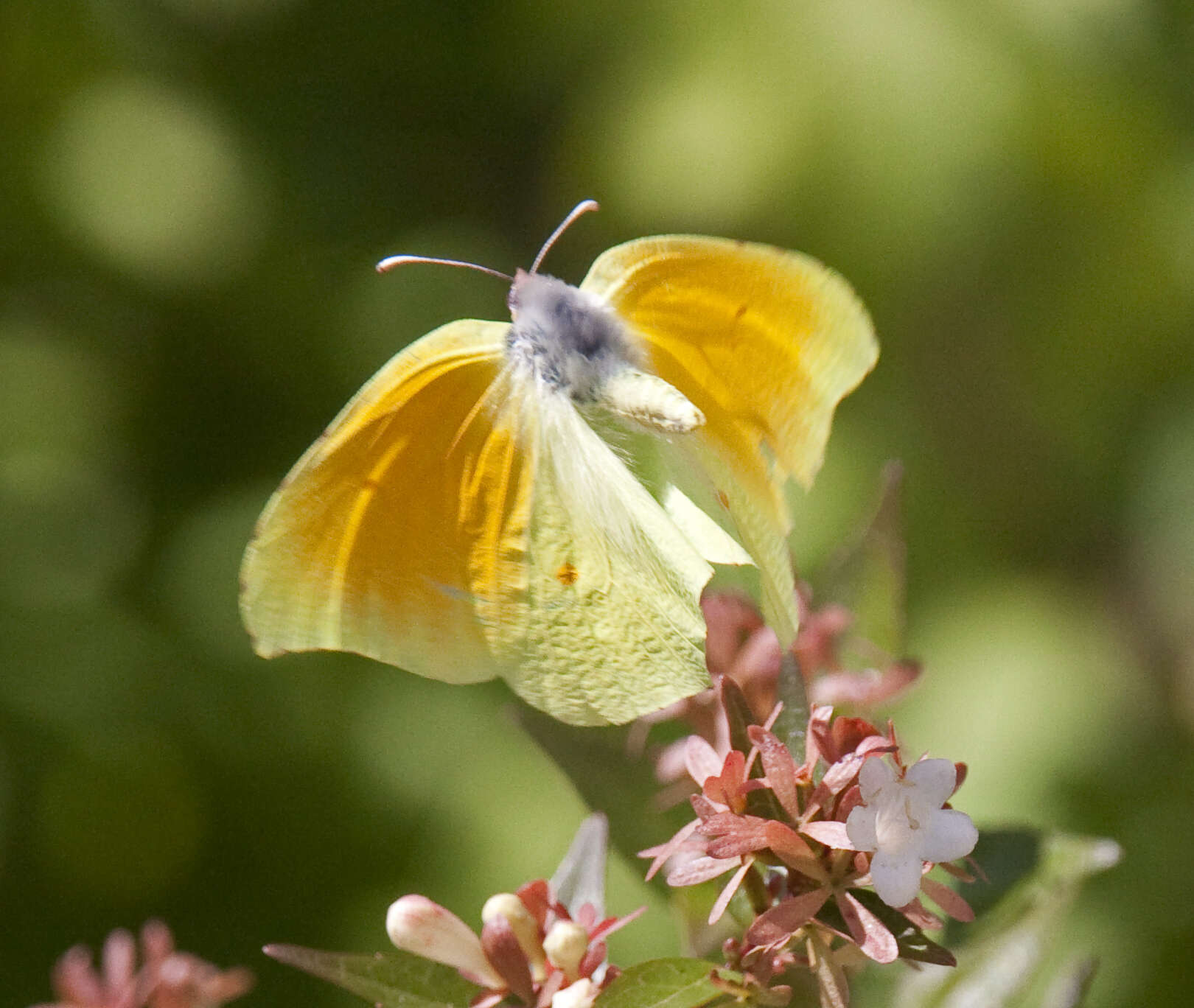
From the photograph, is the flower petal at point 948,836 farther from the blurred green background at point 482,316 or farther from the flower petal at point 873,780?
the blurred green background at point 482,316

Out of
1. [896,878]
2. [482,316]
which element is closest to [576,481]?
[896,878]

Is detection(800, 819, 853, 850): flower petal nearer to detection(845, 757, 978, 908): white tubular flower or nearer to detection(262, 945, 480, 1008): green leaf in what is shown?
detection(845, 757, 978, 908): white tubular flower

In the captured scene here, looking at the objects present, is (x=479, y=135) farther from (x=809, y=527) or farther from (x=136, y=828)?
(x=136, y=828)

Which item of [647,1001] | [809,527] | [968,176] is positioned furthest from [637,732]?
[968,176]

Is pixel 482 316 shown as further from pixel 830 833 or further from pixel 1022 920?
pixel 830 833

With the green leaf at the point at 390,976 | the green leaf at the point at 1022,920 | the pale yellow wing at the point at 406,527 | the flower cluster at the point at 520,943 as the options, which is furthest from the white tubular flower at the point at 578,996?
the green leaf at the point at 1022,920

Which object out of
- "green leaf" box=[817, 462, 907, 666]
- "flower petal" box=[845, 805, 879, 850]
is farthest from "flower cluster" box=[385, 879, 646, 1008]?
"green leaf" box=[817, 462, 907, 666]
